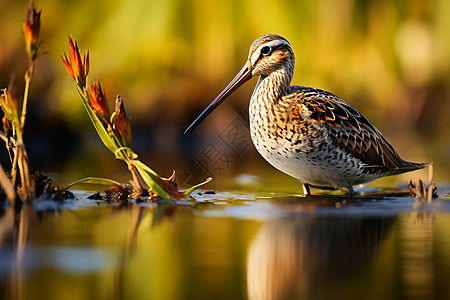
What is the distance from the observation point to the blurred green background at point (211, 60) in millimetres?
15117

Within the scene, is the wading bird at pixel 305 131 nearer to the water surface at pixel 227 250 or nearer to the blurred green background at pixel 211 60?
the water surface at pixel 227 250

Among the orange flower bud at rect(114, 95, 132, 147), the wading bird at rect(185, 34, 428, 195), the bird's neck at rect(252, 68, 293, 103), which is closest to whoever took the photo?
the orange flower bud at rect(114, 95, 132, 147)

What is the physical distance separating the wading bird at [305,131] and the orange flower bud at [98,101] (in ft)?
4.34

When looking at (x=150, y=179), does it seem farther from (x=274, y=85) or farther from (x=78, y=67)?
(x=274, y=85)

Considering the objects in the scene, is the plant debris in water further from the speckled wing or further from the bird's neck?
the bird's neck

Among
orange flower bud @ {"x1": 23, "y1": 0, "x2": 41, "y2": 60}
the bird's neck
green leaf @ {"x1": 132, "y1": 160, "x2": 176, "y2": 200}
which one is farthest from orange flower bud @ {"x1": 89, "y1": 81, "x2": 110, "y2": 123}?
the bird's neck

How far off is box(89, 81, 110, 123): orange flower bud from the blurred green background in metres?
6.71

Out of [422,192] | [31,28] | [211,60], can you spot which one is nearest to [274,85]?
[422,192]

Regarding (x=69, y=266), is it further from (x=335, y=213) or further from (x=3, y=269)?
(x=335, y=213)

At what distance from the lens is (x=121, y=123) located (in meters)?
7.28

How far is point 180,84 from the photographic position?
1598 centimetres

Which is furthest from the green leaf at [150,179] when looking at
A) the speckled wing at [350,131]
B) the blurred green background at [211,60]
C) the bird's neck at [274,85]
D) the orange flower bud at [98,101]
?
the blurred green background at [211,60]

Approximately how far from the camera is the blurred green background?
15117 millimetres

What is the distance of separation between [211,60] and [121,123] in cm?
907
